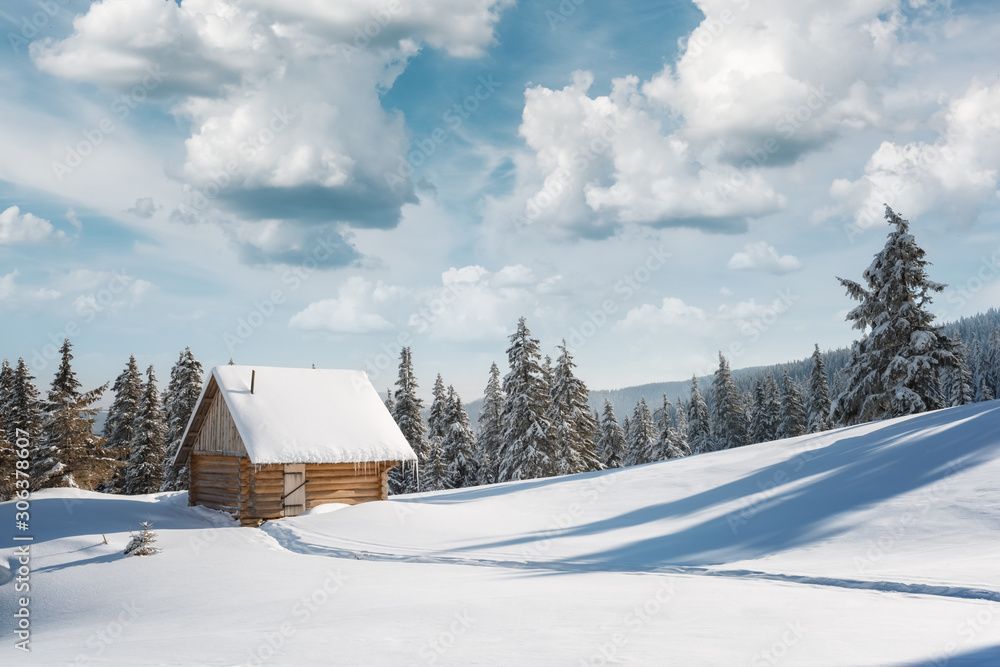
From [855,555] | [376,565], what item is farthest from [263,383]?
[855,555]

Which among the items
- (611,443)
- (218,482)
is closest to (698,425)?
(611,443)

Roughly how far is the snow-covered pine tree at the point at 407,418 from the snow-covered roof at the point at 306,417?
912 inches

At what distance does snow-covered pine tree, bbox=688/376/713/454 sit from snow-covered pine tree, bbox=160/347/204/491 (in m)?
51.6

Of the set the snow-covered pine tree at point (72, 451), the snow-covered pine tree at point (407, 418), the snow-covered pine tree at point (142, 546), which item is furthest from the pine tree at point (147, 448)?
the snow-covered pine tree at point (142, 546)

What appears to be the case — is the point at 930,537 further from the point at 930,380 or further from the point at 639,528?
the point at 930,380

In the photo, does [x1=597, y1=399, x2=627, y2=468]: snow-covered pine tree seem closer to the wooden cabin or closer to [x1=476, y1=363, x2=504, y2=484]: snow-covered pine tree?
[x1=476, y1=363, x2=504, y2=484]: snow-covered pine tree

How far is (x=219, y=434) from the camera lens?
24.7 metres

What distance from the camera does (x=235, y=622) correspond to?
33.4ft

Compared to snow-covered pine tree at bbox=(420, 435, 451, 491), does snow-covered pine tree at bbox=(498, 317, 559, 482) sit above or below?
above

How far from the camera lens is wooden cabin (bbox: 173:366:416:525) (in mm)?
22703

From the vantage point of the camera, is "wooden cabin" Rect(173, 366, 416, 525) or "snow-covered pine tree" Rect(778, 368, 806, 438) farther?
"snow-covered pine tree" Rect(778, 368, 806, 438)

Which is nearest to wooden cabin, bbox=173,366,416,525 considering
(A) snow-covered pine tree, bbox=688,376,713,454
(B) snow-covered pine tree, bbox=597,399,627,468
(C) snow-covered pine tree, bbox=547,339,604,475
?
(C) snow-covered pine tree, bbox=547,339,604,475

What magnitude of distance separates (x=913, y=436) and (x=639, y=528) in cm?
1062

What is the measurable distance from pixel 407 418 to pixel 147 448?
18.7 m
